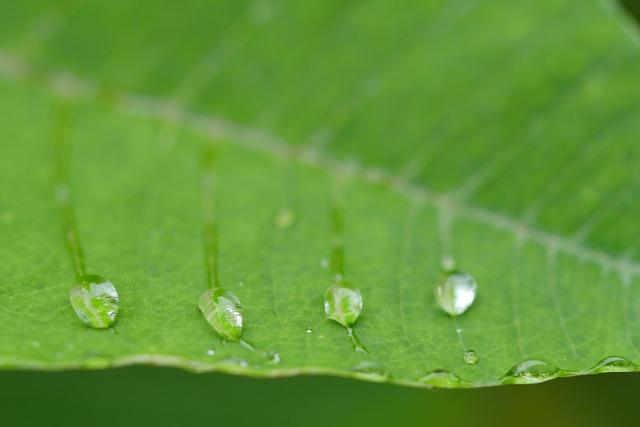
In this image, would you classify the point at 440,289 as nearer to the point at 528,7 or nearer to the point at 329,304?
the point at 329,304

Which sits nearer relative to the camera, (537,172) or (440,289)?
(440,289)

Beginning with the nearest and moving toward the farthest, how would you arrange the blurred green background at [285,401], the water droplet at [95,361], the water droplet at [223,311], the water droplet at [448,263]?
the water droplet at [95,361]
the water droplet at [223,311]
the water droplet at [448,263]
the blurred green background at [285,401]

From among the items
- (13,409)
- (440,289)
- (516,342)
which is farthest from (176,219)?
(13,409)

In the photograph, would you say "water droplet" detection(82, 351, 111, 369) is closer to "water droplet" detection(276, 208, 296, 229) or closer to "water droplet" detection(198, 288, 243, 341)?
"water droplet" detection(198, 288, 243, 341)

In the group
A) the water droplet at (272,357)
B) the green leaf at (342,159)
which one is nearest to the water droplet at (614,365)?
the green leaf at (342,159)

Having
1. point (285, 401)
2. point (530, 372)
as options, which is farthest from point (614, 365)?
point (285, 401)

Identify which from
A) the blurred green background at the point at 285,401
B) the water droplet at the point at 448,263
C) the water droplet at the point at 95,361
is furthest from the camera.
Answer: the blurred green background at the point at 285,401

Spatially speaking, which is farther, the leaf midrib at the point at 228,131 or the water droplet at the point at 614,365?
the leaf midrib at the point at 228,131

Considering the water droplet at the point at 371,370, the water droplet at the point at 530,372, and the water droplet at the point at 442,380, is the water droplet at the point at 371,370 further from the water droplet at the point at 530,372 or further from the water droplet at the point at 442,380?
the water droplet at the point at 530,372
